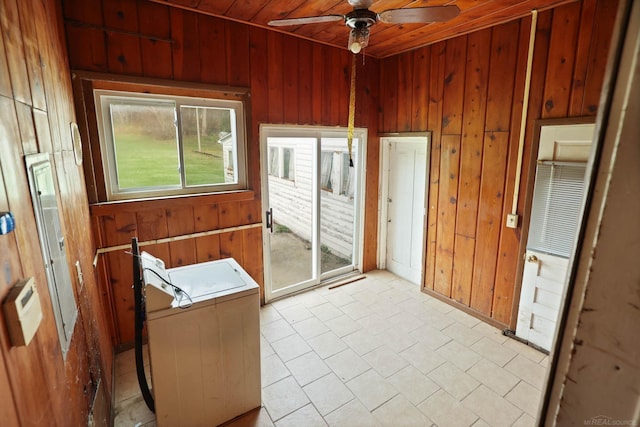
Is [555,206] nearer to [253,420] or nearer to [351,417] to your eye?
[351,417]

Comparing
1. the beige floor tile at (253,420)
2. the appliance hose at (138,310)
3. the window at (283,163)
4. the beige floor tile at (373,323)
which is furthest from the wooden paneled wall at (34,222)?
the window at (283,163)

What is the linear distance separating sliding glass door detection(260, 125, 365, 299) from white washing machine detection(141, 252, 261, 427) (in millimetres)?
1506

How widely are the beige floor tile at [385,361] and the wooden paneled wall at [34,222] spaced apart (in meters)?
1.97

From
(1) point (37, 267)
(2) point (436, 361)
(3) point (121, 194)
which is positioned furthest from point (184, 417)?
(2) point (436, 361)

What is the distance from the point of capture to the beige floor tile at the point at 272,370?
2605mm

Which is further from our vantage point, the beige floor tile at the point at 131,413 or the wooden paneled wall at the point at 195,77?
the wooden paneled wall at the point at 195,77

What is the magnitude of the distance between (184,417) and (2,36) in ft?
7.03

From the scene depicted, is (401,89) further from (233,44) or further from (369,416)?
(369,416)

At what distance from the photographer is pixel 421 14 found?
187cm

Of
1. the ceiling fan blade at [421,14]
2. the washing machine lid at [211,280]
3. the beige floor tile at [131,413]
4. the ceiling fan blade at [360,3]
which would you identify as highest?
the ceiling fan blade at [360,3]

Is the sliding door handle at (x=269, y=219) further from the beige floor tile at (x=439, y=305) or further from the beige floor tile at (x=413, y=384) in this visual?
the beige floor tile at (x=439, y=305)

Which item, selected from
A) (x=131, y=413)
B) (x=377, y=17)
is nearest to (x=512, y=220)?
(x=377, y=17)

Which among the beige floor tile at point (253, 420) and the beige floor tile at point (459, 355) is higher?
the beige floor tile at point (459, 355)

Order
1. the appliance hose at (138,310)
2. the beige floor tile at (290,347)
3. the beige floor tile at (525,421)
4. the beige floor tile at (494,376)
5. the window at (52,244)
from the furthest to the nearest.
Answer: the beige floor tile at (290,347), the beige floor tile at (494,376), the beige floor tile at (525,421), the appliance hose at (138,310), the window at (52,244)
